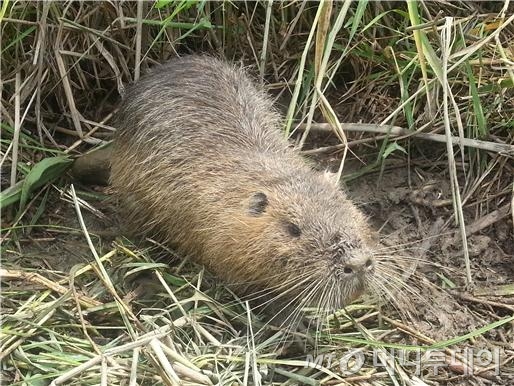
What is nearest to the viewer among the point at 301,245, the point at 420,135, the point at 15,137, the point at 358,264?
the point at 358,264

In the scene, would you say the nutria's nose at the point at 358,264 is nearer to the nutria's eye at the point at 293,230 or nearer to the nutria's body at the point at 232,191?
the nutria's body at the point at 232,191

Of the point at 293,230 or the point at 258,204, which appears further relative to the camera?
the point at 258,204

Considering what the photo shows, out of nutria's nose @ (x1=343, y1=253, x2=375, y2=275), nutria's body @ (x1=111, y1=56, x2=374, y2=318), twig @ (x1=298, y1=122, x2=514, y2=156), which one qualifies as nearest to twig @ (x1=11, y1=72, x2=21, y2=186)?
nutria's body @ (x1=111, y1=56, x2=374, y2=318)

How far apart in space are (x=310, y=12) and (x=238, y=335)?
A: 1693 millimetres

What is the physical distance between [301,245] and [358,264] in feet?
0.82

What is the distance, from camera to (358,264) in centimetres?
284

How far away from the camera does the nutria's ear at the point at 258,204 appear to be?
10.5ft

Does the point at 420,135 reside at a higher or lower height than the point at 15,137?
lower

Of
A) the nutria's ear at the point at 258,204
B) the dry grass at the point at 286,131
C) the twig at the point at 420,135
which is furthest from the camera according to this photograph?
the twig at the point at 420,135

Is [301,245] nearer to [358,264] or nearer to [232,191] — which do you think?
[358,264]

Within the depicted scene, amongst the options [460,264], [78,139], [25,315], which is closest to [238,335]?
[25,315]

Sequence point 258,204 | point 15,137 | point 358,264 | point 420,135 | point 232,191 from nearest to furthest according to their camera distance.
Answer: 1. point 358,264
2. point 258,204
3. point 232,191
4. point 15,137
5. point 420,135

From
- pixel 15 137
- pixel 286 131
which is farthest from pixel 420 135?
pixel 15 137

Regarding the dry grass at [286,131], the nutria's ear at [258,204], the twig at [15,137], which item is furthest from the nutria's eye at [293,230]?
the twig at [15,137]
